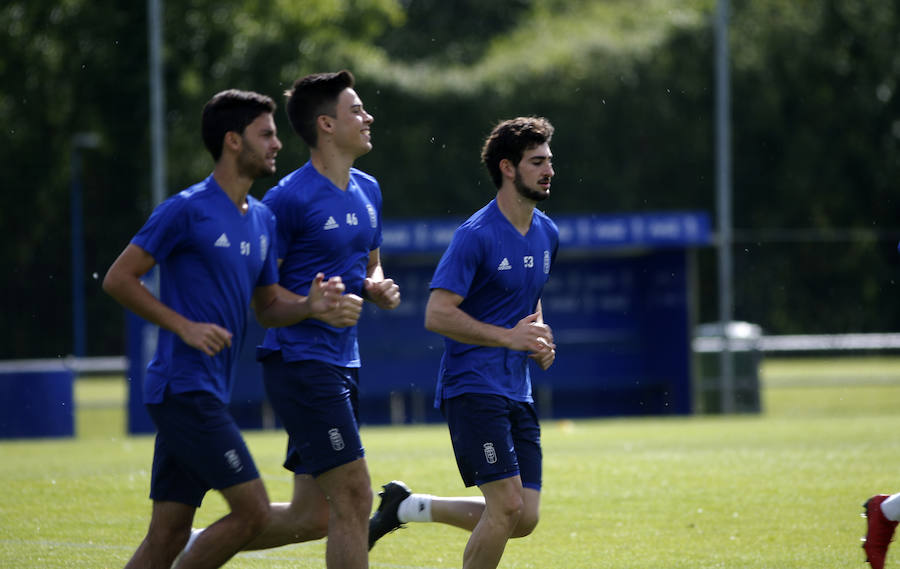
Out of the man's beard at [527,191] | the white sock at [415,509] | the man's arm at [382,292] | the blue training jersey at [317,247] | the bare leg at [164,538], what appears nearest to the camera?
the bare leg at [164,538]

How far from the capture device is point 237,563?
8.46 meters

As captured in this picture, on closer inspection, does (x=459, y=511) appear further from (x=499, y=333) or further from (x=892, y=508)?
(x=892, y=508)

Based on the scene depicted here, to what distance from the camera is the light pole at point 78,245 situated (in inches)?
1252

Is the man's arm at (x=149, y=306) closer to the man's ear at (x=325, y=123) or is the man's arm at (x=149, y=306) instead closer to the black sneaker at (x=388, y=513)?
the man's ear at (x=325, y=123)

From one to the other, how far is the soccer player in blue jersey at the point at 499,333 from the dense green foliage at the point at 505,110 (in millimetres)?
25525

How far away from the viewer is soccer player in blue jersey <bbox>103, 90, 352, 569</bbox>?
5.81 meters

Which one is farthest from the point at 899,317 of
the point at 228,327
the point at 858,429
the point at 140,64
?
the point at 228,327

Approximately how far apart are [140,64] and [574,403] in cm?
1831

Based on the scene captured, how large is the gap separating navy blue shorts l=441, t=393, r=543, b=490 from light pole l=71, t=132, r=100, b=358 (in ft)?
85.1

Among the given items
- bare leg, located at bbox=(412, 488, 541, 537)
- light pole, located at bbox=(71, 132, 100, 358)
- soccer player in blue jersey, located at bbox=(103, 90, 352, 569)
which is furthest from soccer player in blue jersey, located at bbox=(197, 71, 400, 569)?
light pole, located at bbox=(71, 132, 100, 358)

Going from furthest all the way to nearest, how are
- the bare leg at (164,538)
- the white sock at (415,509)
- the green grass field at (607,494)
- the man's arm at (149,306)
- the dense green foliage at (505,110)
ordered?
1. the dense green foliage at (505,110)
2. the green grass field at (607,494)
3. the white sock at (415,509)
4. the bare leg at (164,538)
5. the man's arm at (149,306)

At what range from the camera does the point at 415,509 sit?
7875 millimetres

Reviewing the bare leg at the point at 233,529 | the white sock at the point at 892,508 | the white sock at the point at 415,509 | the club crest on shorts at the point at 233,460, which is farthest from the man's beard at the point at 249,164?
the white sock at the point at 892,508

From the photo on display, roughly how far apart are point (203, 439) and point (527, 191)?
218 cm
